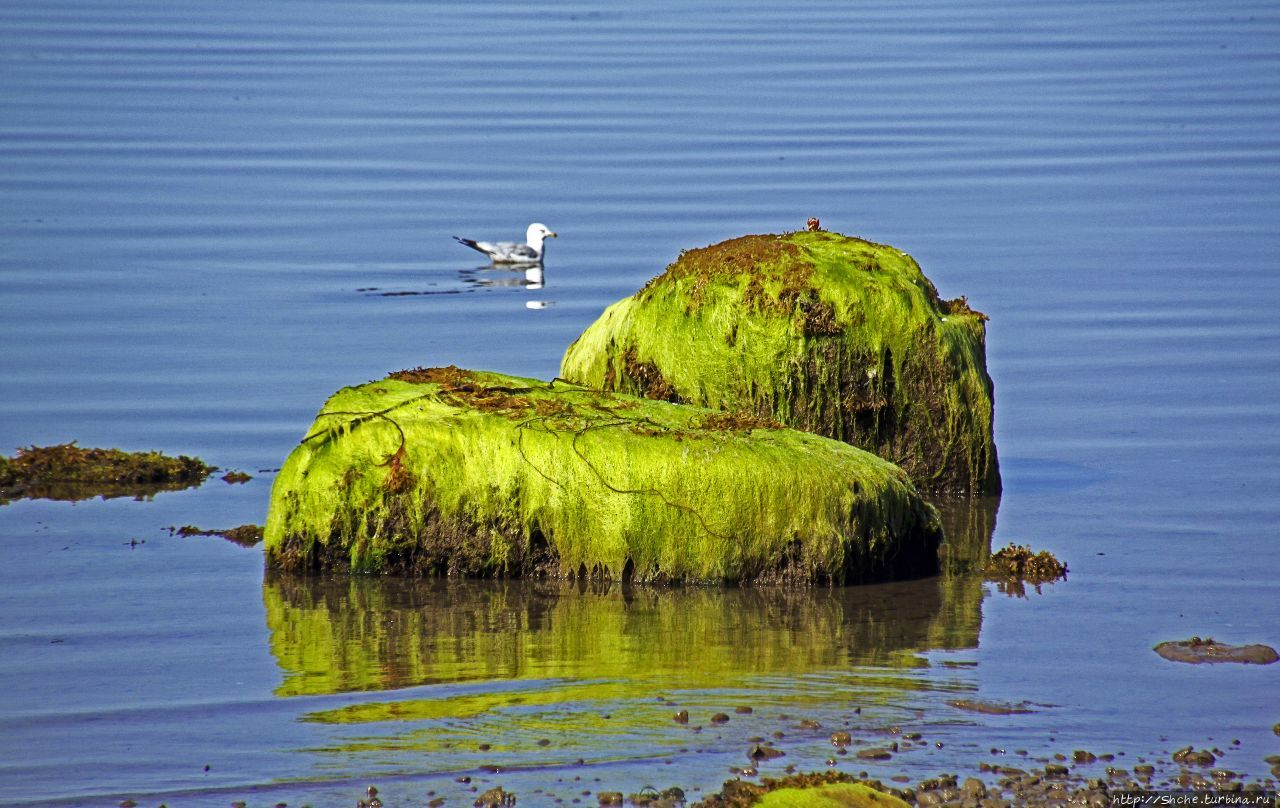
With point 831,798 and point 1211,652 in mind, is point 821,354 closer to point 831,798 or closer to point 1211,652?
point 1211,652

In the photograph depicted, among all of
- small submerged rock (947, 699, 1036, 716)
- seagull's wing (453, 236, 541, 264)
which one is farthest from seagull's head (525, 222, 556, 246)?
small submerged rock (947, 699, 1036, 716)

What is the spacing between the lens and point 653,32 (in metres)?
56.3

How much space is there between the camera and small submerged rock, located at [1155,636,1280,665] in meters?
9.13

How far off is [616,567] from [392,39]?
44759mm

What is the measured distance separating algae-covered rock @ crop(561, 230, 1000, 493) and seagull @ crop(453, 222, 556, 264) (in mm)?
11883

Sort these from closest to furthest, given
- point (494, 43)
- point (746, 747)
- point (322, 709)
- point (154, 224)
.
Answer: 1. point (746, 747)
2. point (322, 709)
3. point (154, 224)
4. point (494, 43)

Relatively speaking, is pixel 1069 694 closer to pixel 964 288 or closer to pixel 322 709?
pixel 322 709

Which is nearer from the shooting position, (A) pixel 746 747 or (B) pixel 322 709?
(A) pixel 746 747

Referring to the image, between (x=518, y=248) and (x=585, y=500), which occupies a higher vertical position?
(x=518, y=248)

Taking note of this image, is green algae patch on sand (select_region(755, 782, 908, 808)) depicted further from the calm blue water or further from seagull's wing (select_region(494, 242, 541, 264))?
seagull's wing (select_region(494, 242, 541, 264))

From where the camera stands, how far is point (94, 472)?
1315 cm

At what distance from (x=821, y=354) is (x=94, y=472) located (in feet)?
17.7

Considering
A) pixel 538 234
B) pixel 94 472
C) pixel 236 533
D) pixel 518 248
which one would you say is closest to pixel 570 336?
pixel 518 248

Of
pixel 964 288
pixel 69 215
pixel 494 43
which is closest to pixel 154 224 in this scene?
pixel 69 215
